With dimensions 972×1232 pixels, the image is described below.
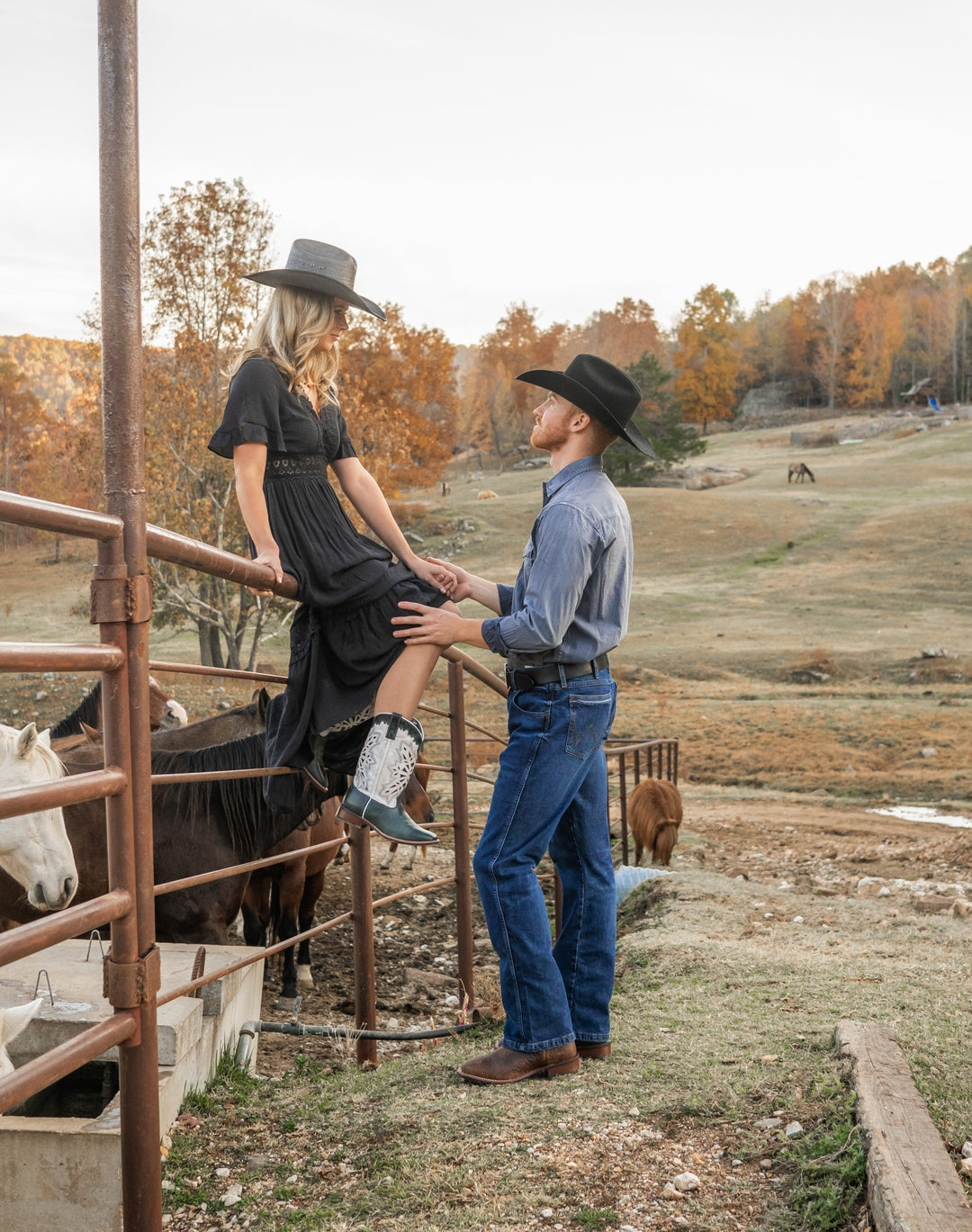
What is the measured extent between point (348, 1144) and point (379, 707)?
42.4 inches

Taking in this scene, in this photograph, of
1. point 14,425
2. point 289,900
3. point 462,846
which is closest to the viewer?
point 462,846

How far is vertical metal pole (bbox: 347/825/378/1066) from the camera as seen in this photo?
3586 mm

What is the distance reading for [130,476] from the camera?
202cm

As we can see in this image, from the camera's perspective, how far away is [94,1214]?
232cm

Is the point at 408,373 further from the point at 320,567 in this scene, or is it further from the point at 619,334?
the point at 619,334

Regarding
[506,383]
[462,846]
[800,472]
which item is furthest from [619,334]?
[462,846]

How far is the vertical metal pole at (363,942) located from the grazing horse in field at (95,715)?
251 cm

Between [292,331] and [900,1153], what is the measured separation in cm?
261

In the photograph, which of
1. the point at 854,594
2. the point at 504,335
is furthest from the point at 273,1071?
the point at 504,335

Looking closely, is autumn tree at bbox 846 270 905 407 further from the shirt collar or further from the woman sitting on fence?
the woman sitting on fence

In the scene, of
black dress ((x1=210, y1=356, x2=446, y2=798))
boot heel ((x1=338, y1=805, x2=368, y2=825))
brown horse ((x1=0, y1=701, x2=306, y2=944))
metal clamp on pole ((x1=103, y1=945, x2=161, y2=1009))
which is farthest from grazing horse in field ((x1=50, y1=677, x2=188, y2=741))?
metal clamp on pole ((x1=103, y1=945, x2=161, y2=1009))

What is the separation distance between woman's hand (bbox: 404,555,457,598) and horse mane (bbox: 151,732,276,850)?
4.62ft

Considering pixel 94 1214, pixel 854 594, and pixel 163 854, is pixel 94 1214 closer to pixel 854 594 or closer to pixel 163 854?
pixel 163 854

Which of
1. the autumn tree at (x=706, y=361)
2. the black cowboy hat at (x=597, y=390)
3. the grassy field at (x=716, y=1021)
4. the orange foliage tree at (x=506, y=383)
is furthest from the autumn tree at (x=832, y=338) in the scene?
the black cowboy hat at (x=597, y=390)
